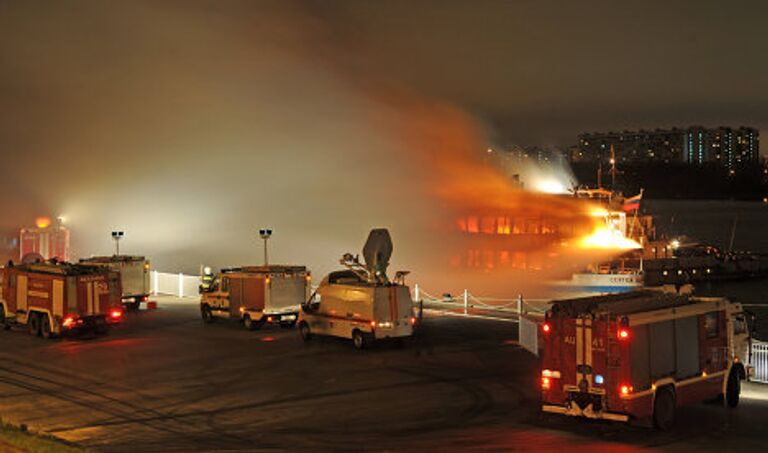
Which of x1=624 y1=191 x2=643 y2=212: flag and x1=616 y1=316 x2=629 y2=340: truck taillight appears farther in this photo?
x1=624 y1=191 x2=643 y2=212: flag

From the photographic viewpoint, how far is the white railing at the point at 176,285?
1375 inches

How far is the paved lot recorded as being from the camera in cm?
1222

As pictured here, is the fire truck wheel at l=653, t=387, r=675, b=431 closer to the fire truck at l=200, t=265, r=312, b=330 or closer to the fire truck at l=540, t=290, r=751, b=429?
the fire truck at l=540, t=290, r=751, b=429

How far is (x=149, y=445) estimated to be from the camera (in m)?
11.9

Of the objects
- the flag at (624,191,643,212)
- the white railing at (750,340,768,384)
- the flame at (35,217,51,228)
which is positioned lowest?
the white railing at (750,340,768,384)

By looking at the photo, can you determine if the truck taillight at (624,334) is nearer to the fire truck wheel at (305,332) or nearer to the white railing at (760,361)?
the white railing at (760,361)

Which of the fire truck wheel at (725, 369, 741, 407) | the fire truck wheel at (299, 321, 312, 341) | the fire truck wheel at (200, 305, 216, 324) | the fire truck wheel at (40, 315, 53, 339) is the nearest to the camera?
the fire truck wheel at (725, 369, 741, 407)

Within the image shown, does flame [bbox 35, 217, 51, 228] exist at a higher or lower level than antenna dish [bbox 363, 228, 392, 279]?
higher

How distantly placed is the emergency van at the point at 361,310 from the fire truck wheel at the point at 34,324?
309 inches

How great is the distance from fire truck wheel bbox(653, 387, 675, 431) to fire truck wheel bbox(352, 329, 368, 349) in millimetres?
9449

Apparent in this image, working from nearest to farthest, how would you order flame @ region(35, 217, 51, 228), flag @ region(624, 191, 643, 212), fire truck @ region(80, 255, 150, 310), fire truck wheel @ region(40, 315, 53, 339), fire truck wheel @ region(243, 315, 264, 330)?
1. fire truck wheel @ region(40, 315, 53, 339)
2. fire truck wheel @ region(243, 315, 264, 330)
3. fire truck @ region(80, 255, 150, 310)
4. flame @ region(35, 217, 51, 228)
5. flag @ region(624, 191, 643, 212)

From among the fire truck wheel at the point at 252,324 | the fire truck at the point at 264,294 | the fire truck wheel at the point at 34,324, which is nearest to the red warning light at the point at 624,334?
the fire truck at the point at 264,294

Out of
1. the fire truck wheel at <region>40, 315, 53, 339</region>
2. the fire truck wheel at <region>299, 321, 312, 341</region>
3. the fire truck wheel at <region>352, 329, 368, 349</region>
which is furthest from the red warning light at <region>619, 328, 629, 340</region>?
the fire truck wheel at <region>40, 315, 53, 339</region>

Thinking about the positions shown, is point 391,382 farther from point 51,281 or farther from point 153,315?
point 153,315
